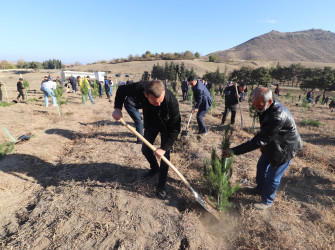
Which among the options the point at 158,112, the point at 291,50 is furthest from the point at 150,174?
the point at 291,50

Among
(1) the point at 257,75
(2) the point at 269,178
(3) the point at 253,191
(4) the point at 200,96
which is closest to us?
(2) the point at 269,178

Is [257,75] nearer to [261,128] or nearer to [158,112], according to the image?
[261,128]

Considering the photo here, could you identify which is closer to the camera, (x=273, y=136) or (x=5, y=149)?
(x=273, y=136)

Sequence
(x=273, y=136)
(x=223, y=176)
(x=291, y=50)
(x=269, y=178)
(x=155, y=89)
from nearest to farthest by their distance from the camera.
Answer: (x=155, y=89)
(x=273, y=136)
(x=223, y=176)
(x=269, y=178)
(x=291, y=50)

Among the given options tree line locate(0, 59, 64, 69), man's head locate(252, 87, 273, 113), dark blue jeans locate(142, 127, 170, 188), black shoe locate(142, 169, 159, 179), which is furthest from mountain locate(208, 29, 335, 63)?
man's head locate(252, 87, 273, 113)

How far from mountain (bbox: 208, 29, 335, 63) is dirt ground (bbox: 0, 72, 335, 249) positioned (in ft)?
372

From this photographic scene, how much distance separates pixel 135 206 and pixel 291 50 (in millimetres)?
162060

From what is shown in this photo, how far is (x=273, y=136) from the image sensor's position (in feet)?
7.43

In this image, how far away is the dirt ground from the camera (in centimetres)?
231

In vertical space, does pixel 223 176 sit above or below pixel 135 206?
above

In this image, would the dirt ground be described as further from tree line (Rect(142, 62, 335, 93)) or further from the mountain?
the mountain

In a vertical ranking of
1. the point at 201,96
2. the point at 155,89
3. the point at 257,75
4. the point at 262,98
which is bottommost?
the point at 257,75

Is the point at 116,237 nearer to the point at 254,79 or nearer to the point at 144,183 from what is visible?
the point at 144,183

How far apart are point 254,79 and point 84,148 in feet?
129
